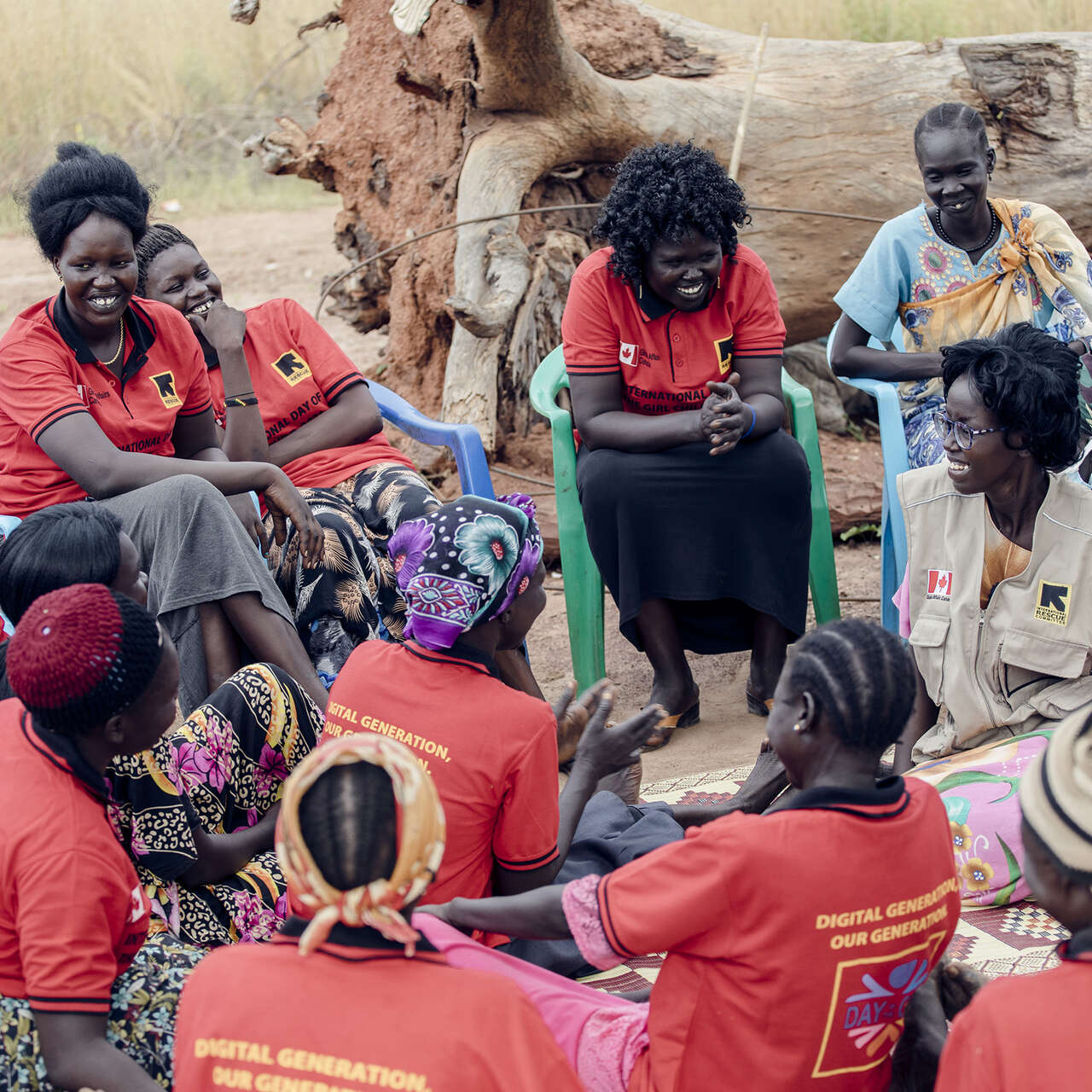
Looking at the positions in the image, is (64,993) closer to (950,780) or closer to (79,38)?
(950,780)

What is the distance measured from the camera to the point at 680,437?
378 cm

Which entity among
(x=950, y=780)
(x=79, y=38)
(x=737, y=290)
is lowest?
(x=950, y=780)

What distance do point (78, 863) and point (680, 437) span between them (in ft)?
7.91

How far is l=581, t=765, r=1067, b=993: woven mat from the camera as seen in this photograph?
8.32 ft

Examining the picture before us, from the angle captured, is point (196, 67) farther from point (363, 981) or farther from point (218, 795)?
point (363, 981)

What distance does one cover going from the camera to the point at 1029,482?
307cm

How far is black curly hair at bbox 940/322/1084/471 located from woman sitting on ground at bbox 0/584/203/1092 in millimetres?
2034

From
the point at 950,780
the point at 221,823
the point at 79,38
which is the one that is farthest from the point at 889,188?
the point at 79,38

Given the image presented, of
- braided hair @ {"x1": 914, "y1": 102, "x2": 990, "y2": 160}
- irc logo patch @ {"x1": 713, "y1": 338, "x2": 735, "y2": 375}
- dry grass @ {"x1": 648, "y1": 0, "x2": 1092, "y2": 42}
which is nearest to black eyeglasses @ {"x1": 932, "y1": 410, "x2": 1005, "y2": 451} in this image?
irc logo patch @ {"x1": 713, "y1": 338, "x2": 735, "y2": 375}

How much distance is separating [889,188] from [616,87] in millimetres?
1334

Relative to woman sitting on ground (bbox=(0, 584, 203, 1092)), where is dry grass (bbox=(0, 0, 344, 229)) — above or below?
above

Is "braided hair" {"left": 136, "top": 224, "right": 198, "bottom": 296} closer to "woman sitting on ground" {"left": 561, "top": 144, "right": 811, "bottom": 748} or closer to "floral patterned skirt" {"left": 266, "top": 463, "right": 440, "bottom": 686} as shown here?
"floral patterned skirt" {"left": 266, "top": 463, "right": 440, "bottom": 686}

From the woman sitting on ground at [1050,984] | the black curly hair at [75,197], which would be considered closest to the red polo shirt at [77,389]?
the black curly hair at [75,197]

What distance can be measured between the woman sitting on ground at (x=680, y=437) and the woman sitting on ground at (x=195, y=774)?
1503mm
